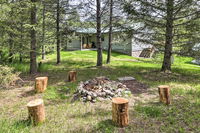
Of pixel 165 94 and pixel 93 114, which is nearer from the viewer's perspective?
pixel 93 114

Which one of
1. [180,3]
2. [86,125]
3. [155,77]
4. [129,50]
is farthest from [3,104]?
[129,50]

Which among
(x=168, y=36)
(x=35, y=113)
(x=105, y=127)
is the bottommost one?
(x=105, y=127)

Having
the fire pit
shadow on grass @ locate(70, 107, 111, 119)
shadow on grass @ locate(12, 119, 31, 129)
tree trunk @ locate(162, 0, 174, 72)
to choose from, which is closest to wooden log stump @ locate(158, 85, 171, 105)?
the fire pit

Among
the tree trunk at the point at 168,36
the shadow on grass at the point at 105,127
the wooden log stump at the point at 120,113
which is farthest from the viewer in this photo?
the tree trunk at the point at 168,36

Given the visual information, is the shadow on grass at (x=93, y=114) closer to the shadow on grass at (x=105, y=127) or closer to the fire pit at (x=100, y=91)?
the shadow on grass at (x=105, y=127)

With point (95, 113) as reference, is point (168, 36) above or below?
above

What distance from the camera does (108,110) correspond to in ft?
15.3

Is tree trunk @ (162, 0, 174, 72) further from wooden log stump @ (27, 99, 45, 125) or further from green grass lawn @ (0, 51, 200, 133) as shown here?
wooden log stump @ (27, 99, 45, 125)

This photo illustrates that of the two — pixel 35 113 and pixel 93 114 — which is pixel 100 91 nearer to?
pixel 93 114

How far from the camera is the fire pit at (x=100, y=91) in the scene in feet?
17.7

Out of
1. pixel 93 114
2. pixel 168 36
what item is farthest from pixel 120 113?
pixel 168 36

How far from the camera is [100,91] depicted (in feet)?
18.4

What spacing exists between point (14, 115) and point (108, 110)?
251cm

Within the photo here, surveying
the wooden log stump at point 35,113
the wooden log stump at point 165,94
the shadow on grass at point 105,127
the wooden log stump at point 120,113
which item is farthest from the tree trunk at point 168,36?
the wooden log stump at point 35,113
